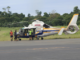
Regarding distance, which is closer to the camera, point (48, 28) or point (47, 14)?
point (48, 28)

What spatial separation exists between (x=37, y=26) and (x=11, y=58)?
16.5 metres

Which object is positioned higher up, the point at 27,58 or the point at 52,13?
the point at 52,13

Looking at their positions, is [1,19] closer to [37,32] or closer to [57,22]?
[57,22]

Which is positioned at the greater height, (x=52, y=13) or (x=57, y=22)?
(x=52, y=13)

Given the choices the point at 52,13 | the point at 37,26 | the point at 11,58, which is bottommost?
the point at 11,58

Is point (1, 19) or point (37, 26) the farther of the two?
point (1, 19)

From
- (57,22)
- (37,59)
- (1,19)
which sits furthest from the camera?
(1,19)

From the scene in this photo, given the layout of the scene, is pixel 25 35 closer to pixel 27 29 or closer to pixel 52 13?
pixel 27 29

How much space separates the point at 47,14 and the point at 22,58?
162 metres

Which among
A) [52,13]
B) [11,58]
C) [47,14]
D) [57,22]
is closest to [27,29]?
[11,58]

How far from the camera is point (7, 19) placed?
128m

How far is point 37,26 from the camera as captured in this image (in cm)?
2616

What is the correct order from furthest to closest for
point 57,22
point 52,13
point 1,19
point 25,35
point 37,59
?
point 52,13 → point 1,19 → point 57,22 → point 25,35 → point 37,59

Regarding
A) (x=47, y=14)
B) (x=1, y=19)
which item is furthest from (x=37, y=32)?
(x=47, y=14)
